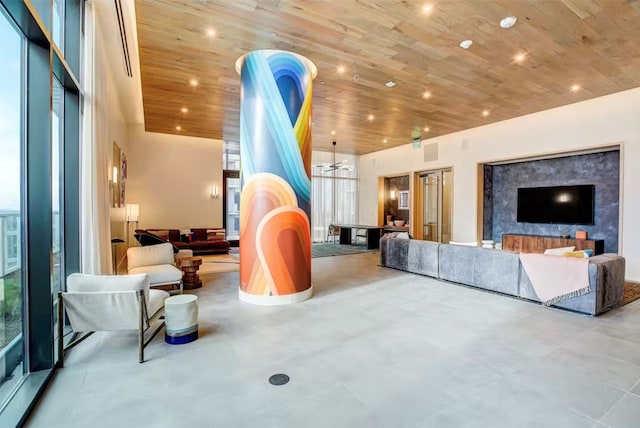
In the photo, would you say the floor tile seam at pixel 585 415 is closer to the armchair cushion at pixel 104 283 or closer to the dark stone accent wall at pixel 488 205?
the armchair cushion at pixel 104 283

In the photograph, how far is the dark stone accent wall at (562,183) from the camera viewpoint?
6.46 meters

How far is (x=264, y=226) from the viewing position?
429cm

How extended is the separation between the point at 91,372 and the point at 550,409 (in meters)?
3.26

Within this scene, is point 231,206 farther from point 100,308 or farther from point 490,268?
point 100,308

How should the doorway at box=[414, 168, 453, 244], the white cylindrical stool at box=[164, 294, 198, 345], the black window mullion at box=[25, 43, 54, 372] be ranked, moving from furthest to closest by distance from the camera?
the doorway at box=[414, 168, 453, 244], the white cylindrical stool at box=[164, 294, 198, 345], the black window mullion at box=[25, 43, 54, 372]

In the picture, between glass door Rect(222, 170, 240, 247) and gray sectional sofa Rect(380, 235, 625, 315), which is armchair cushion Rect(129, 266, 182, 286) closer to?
gray sectional sofa Rect(380, 235, 625, 315)

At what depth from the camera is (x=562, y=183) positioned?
7.30 metres

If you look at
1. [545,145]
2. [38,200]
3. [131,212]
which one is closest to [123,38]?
[38,200]

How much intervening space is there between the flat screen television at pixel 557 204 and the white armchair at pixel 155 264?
7.62 m

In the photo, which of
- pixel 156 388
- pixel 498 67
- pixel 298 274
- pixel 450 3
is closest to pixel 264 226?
pixel 298 274

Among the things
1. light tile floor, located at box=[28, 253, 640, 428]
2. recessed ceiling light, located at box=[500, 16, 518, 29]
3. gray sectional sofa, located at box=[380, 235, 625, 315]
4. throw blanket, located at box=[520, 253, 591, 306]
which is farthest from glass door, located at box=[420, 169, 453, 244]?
recessed ceiling light, located at box=[500, 16, 518, 29]

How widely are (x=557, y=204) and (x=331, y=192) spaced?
7119 mm

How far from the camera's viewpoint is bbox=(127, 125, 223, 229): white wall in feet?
29.6

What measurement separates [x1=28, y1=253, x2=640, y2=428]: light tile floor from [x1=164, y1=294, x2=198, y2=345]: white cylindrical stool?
9 centimetres
